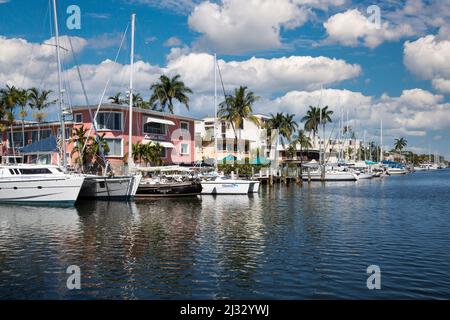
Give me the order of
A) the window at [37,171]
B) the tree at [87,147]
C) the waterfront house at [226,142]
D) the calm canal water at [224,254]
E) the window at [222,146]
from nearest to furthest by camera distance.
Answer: the calm canal water at [224,254], the window at [37,171], the tree at [87,147], the waterfront house at [226,142], the window at [222,146]

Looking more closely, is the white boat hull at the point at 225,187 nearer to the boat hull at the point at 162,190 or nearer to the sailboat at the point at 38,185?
the boat hull at the point at 162,190

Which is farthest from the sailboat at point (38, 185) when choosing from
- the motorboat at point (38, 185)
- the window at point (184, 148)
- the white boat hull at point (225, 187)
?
the window at point (184, 148)

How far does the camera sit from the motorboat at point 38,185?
127 ft

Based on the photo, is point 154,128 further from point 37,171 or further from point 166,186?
point 37,171

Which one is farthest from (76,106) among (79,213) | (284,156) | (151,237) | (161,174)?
(284,156)

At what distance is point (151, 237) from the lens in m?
23.6

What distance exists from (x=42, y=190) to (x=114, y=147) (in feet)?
59.7

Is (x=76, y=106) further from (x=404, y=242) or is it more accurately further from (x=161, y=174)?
(x=404, y=242)

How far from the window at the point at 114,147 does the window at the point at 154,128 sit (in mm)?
4976

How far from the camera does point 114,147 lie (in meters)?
56.6

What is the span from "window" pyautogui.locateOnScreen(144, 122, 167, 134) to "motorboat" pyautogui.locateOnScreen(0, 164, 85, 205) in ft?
72.3

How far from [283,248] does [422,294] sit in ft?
24.6

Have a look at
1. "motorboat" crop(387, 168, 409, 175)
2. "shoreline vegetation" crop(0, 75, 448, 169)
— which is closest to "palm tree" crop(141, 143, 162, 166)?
"shoreline vegetation" crop(0, 75, 448, 169)

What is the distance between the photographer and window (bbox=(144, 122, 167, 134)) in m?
60.9
